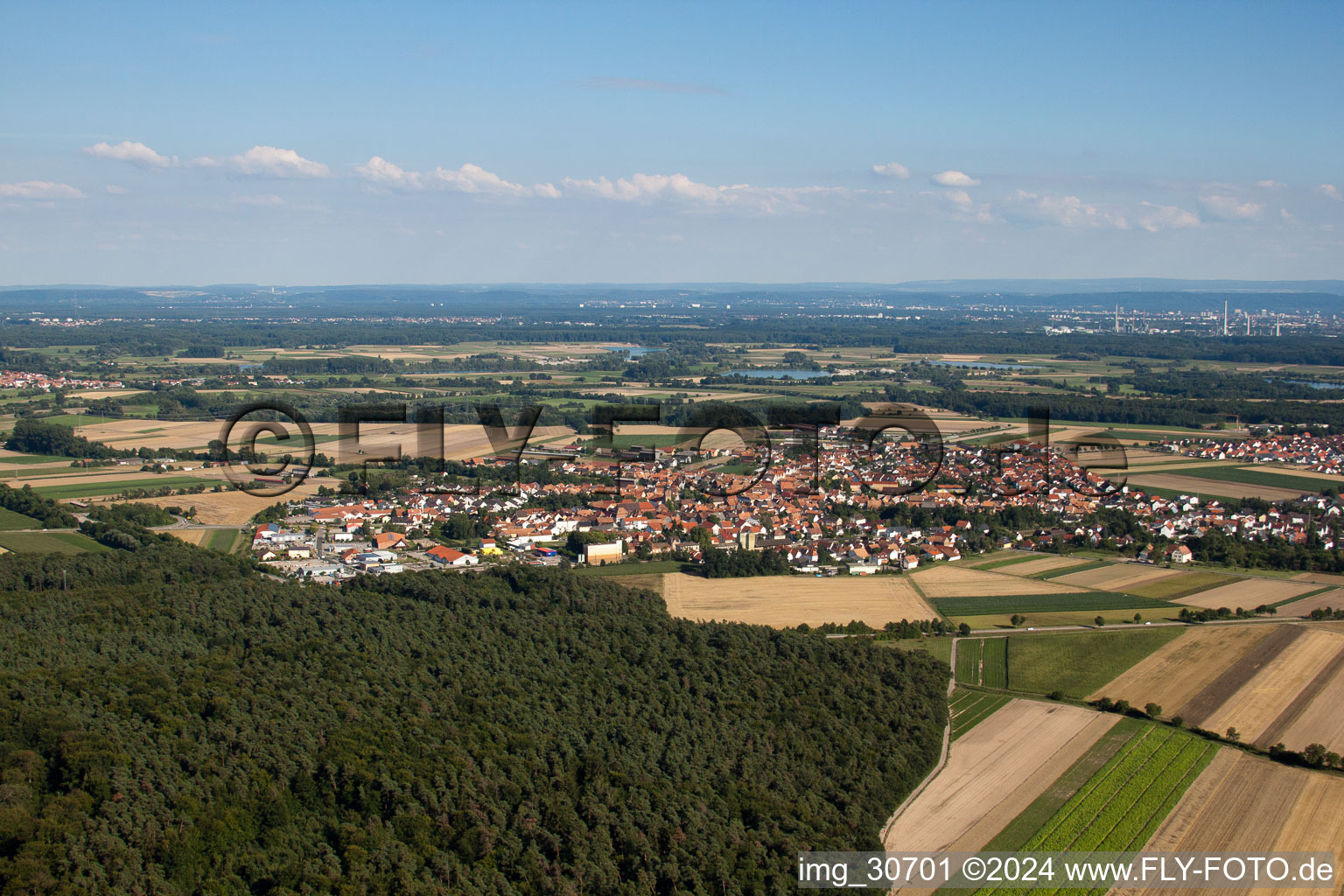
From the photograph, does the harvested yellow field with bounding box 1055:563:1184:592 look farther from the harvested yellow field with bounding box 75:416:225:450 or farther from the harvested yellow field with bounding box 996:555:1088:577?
the harvested yellow field with bounding box 75:416:225:450

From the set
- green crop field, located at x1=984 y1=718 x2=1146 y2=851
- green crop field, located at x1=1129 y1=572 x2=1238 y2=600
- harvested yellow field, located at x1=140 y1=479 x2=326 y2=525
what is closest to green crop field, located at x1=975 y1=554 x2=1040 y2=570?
green crop field, located at x1=1129 y1=572 x2=1238 y2=600

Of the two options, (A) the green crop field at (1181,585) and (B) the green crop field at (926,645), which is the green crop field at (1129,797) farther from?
(A) the green crop field at (1181,585)

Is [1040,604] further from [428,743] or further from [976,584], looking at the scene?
[428,743]

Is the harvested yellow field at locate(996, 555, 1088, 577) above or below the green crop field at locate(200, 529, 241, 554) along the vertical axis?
below

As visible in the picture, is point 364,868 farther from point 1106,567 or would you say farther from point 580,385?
point 580,385

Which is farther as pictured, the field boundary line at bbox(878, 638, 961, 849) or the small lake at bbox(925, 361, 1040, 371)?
the small lake at bbox(925, 361, 1040, 371)
